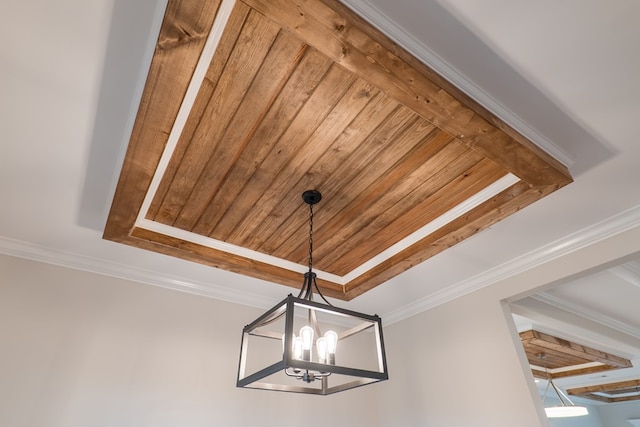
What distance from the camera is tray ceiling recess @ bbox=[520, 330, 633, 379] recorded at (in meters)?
3.99

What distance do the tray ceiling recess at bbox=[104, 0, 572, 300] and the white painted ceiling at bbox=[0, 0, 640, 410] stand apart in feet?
0.34

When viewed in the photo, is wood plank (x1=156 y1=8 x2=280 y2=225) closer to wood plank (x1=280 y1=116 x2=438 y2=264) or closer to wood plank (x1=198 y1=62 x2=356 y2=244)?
wood plank (x1=198 y1=62 x2=356 y2=244)

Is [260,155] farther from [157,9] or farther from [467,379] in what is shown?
[467,379]

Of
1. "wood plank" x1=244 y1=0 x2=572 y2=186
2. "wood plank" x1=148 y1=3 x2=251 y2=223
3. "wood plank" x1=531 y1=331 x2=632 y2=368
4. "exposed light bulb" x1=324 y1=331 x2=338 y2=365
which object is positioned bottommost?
"exposed light bulb" x1=324 y1=331 x2=338 y2=365

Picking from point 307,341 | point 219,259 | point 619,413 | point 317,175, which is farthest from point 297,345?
point 619,413

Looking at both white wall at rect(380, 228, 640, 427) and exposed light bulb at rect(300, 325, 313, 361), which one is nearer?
exposed light bulb at rect(300, 325, 313, 361)

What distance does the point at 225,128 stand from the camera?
167cm

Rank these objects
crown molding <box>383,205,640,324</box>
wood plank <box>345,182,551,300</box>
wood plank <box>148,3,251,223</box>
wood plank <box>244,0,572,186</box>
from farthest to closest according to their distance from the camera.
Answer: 1. crown molding <box>383,205,640,324</box>
2. wood plank <box>345,182,551,300</box>
3. wood plank <box>148,3,251,223</box>
4. wood plank <box>244,0,572,186</box>

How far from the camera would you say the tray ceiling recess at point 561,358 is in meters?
3.99

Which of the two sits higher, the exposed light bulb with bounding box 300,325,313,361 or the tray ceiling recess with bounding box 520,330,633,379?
the tray ceiling recess with bounding box 520,330,633,379

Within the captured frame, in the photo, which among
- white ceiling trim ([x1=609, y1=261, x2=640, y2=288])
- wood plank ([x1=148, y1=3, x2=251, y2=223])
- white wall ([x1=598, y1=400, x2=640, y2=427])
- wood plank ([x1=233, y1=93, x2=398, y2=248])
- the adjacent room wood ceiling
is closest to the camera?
wood plank ([x1=148, y1=3, x2=251, y2=223])

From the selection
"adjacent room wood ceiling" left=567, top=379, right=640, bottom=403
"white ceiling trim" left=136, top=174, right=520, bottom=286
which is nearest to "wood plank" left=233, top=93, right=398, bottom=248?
"white ceiling trim" left=136, top=174, right=520, bottom=286

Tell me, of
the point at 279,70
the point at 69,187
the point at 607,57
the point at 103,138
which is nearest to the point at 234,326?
the point at 69,187

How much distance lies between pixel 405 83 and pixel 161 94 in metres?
0.95
